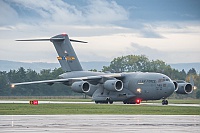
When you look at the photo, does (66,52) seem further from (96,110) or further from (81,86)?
(96,110)

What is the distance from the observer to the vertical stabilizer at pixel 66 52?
85.6 meters

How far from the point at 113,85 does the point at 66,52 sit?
12.4 meters

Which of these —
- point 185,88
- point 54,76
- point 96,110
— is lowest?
point 96,110

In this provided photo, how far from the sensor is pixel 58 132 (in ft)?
90.6

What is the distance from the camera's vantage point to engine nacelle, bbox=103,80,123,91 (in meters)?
76.1

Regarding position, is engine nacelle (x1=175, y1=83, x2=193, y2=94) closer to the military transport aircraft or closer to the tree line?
the military transport aircraft

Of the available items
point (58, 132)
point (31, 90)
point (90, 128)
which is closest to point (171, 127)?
point (90, 128)

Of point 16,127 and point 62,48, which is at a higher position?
point 62,48

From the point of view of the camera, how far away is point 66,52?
86188mm

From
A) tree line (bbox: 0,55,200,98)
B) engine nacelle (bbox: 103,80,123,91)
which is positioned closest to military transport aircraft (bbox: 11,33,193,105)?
engine nacelle (bbox: 103,80,123,91)

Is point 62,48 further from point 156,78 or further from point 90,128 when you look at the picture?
point 90,128

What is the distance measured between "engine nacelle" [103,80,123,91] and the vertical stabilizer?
919 centimetres

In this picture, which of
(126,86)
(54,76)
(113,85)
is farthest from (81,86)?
(54,76)

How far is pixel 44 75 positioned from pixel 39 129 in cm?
11875
